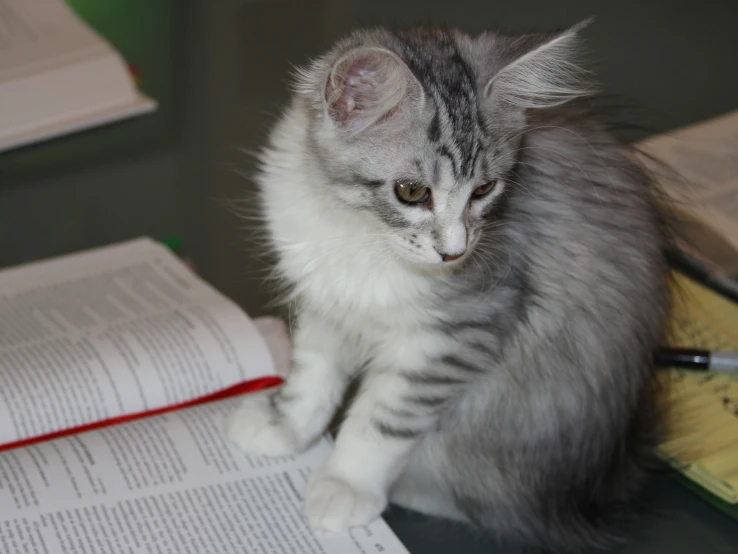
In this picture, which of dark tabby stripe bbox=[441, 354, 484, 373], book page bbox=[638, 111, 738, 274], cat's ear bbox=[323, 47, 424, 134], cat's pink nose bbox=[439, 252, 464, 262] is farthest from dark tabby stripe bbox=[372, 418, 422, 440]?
book page bbox=[638, 111, 738, 274]

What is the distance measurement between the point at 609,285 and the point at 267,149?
0.51 metres

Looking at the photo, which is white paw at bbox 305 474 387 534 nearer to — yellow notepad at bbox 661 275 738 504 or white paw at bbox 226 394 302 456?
white paw at bbox 226 394 302 456

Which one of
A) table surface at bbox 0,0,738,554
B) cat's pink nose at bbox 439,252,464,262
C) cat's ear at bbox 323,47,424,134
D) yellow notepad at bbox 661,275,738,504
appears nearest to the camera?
cat's ear at bbox 323,47,424,134

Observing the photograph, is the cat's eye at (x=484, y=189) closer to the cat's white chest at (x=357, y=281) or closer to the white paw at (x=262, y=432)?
the cat's white chest at (x=357, y=281)

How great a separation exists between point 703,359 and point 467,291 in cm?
51

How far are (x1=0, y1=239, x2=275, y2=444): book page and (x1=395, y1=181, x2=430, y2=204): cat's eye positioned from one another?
43 centimetres

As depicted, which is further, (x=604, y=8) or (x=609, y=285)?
(x=604, y=8)

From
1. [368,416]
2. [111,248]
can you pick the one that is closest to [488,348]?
[368,416]

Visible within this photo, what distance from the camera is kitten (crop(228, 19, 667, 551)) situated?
1.30 meters

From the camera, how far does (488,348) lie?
137 centimetres

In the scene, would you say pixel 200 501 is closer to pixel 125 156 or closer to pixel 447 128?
pixel 447 128

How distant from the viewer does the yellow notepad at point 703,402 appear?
149cm

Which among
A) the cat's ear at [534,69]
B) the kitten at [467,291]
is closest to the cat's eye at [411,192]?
the kitten at [467,291]

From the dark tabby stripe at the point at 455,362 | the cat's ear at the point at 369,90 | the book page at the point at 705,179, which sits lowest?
the dark tabby stripe at the point at 455,362
